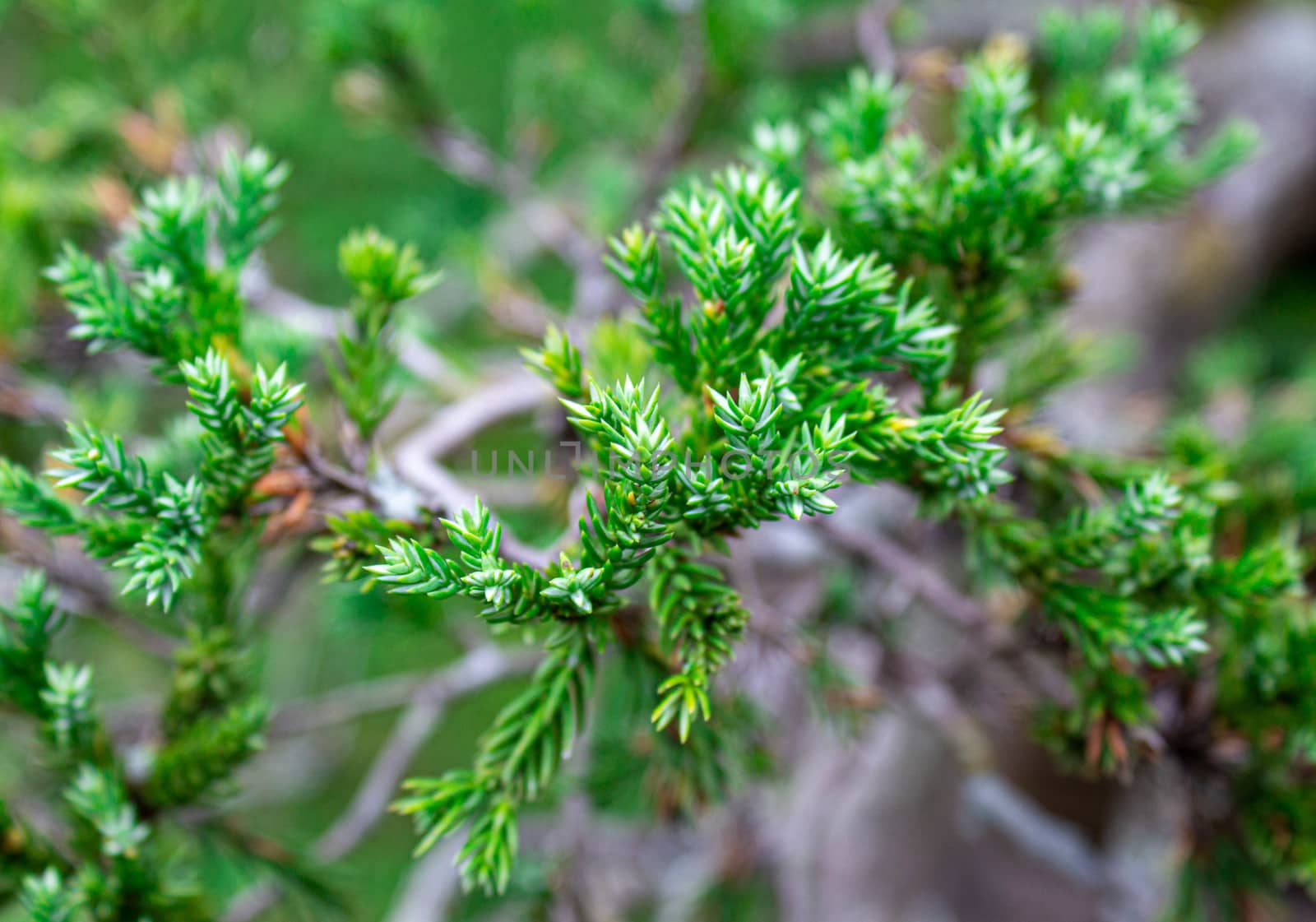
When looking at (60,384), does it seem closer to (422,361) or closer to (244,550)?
(422,361)

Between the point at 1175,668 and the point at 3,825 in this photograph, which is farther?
the point at 1175,668

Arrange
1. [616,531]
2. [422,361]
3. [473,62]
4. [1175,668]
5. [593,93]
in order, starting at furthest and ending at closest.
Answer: [473,62]
[593,93]
[422,361]
[1175,668]
[616,531]

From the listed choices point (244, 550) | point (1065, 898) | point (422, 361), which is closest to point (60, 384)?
point (422, 361)

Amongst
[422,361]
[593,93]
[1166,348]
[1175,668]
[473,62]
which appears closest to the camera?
[1175,668]

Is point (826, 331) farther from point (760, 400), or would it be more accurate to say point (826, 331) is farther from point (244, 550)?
point (244, 550)

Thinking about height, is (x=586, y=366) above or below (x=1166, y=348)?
below

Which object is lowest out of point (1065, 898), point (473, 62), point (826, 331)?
point (1065, 898)
